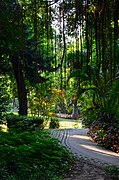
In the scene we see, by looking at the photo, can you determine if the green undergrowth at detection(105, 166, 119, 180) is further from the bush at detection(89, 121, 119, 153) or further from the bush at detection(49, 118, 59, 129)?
the bush at detection(49, 118, 59, 129)

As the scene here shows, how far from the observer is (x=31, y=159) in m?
5.22

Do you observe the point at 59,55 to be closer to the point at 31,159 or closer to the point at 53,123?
the point at 31,159

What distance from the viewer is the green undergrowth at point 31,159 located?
4.79m

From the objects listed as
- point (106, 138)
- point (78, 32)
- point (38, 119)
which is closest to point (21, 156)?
point (78, 32)

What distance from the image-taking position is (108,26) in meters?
2.59

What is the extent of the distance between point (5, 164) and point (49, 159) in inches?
40.1

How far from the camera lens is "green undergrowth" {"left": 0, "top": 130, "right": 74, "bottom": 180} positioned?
4785 mm

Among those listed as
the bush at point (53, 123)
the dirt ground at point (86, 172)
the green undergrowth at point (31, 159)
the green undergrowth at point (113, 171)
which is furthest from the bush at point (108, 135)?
the bush at point (53, 123)

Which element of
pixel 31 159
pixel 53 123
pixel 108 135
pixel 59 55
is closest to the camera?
pixel 59 55

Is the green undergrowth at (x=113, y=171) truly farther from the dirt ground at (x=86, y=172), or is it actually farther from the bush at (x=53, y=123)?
the bush at (x=53, y=123)

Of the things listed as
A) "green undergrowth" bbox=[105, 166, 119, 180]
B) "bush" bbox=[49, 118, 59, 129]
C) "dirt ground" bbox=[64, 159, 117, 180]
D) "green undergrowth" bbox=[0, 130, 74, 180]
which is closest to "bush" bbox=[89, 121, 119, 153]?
"dirt ground" bbox=[64, 159, 117, 180]

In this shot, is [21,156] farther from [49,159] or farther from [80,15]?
[80,15]

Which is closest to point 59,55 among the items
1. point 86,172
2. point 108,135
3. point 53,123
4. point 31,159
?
point 31,159

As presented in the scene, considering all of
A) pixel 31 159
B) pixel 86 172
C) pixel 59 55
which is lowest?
pixel 86 172
